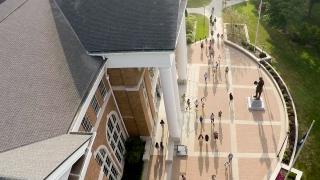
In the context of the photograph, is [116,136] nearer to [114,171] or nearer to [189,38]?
[114,171]

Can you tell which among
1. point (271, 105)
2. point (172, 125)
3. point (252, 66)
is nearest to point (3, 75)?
point (172, 125)

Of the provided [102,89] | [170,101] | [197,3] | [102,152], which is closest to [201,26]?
[197,3]

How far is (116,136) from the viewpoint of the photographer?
3039cm

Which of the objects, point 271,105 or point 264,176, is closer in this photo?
point 264,176

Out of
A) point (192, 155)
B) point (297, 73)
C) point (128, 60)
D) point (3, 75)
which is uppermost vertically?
point (297, 73)

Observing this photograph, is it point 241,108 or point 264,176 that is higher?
point 241,108

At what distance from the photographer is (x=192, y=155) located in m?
32.3

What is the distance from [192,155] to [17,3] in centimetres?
2003

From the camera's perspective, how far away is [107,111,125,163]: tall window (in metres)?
28.8

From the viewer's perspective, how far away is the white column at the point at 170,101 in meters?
27.0

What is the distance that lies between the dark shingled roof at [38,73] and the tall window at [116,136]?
6.12m

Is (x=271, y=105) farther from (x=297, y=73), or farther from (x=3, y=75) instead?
(x=3, y=75)

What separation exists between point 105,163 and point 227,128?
13.5 m

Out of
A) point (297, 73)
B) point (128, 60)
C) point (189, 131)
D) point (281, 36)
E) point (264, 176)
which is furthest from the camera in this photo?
point (281, 36)
